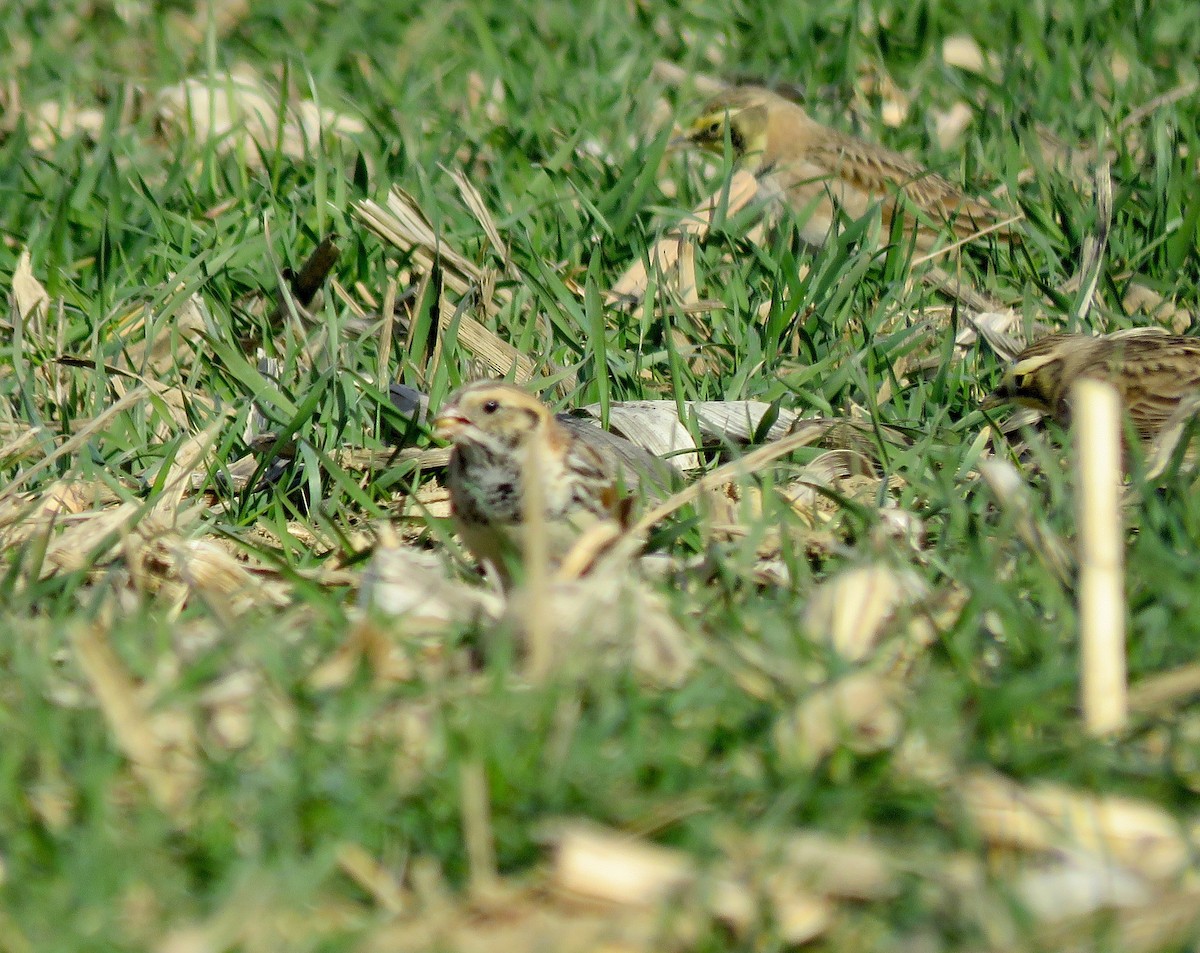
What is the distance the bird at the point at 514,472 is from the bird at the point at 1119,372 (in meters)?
1.36

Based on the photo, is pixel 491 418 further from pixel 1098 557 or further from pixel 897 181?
pixel 897 181

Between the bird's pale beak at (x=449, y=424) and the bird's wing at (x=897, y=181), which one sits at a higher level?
the bird's wing at (x=897, y=181)

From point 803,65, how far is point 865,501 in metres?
4.58

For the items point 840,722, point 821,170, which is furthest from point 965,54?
point 840,722

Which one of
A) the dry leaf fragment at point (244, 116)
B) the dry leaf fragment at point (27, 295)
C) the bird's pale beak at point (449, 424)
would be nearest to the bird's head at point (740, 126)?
the dry leaf fragment at point (244, 116)

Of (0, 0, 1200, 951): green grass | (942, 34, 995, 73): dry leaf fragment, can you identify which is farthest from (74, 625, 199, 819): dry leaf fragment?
(942, 34, 995, 73): dry leaf fragment

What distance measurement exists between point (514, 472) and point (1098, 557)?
2.14 m

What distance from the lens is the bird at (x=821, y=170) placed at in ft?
23.4

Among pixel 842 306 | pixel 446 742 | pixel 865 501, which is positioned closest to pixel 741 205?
pixel 842 306

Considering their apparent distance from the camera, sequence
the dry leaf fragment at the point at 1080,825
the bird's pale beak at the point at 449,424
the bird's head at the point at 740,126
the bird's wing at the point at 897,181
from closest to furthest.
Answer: the dry leaf fragment at the point at 1080,825 < the bird's pale beak at the point at 449,424 < the bird's wing at the point at 897,181 < the bird's head at the point at 740,126

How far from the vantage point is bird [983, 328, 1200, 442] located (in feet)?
18.4

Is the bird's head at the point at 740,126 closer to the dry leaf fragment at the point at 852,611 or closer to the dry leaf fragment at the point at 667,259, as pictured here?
the dry leaf fragment at the point at 667,259

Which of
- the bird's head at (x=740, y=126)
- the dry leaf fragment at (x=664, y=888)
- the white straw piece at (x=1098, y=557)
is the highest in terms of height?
the white straw piece at (x=1098, y=557)

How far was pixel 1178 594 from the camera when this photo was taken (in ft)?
11.7
